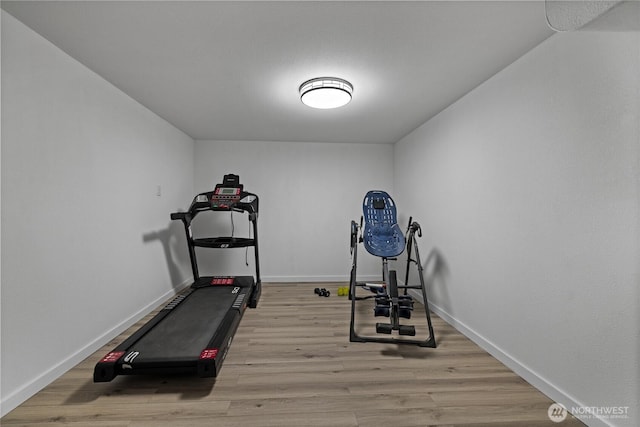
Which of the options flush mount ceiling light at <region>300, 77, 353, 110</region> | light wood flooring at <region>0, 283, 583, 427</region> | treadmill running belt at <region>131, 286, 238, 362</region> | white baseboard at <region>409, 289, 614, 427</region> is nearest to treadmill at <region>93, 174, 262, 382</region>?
treadmill running belt at <region>131, 286, 238, 362</region>

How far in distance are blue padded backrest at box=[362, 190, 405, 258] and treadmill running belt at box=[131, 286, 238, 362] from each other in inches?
64.7

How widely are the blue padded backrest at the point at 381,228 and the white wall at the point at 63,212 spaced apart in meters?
2.43

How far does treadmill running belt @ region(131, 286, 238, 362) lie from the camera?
1995 mm

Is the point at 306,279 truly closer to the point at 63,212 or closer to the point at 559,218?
the point at 63,212

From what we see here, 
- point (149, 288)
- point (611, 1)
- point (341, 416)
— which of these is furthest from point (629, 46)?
point (149, 288)

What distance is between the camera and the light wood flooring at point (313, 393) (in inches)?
62.0

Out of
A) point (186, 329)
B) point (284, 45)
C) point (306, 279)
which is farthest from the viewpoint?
point (306, 279)

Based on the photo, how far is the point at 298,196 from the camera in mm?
4680

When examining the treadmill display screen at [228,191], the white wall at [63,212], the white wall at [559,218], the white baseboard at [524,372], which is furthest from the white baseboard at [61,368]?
the white wall at [559,218]

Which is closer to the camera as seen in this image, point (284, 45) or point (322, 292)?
point (284, 45)

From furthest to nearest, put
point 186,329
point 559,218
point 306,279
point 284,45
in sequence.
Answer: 1. point 306,279
2. point 186,329
3. point 284,45
4. point 559,218

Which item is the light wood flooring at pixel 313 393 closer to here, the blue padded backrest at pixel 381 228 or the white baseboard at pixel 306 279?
the blue padded backrest at pixel 381 228
